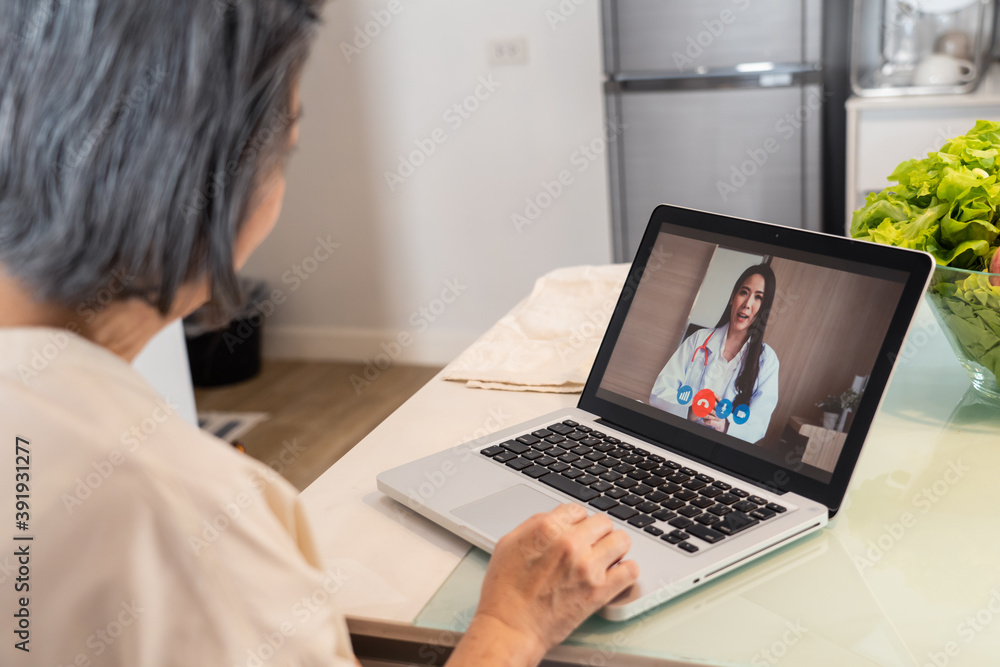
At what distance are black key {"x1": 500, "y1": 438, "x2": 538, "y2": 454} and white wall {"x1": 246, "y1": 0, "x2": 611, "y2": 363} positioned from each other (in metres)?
2.20

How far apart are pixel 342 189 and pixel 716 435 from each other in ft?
8.69

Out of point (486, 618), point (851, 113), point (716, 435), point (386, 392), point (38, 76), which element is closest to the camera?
point (38, 76)

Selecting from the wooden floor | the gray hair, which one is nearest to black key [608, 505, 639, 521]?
the gray hair

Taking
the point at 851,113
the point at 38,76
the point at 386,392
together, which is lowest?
the point at 386,392

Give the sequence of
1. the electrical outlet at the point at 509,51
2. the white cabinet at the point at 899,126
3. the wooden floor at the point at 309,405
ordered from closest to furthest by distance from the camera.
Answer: the white cabinet at the point at 899,126 → the wooden floor at the point at 309,405 → the electrical outlet at the point at 509,51

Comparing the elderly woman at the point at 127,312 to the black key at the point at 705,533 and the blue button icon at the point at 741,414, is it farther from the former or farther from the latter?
the blue button icon at the point at 741,414

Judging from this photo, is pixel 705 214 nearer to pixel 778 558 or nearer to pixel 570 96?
pixel 778 558

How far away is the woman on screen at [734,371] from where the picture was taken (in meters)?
0.86

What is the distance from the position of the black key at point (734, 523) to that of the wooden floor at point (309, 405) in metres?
1.93

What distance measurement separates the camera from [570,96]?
299 cm

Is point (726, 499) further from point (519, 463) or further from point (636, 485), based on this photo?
point (519, 463)

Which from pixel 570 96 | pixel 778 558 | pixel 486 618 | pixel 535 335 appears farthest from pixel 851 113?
pixel 486 618

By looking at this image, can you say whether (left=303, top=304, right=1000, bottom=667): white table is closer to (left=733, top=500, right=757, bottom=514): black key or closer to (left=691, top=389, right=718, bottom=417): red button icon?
(left=733, top=500, right=757, bottom=514): black key

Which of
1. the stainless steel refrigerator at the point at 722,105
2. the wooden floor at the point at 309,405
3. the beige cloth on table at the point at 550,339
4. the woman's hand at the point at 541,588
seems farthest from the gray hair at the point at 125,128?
the stainless steel refrigerator at the point at 722,105
